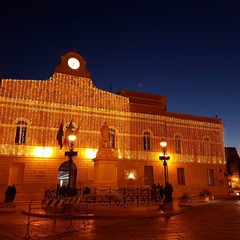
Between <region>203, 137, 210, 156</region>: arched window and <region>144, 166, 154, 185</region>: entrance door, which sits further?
<region>203, 137, 210, 156</region>: arched window

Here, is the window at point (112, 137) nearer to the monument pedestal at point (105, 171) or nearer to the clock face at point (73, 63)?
the clock face at point (73, 63)

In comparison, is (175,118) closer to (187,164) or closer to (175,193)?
(187,164)

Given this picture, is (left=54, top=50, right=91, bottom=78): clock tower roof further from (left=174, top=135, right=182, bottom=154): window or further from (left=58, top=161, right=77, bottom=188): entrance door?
(left=174, top=135, right=182, bottom=154): window

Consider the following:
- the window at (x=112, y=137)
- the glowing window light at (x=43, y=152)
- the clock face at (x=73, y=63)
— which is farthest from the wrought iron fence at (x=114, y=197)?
the clock face at (x=73, y=63)

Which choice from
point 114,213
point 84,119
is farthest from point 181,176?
point 114,213

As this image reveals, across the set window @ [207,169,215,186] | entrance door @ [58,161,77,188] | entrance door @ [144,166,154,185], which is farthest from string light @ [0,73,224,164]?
entrance door @ [58,161,77,188]

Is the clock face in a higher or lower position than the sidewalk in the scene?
higher

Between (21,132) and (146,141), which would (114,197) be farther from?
(146,141)

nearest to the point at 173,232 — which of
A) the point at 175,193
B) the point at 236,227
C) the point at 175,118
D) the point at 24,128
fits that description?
the point at 236,227

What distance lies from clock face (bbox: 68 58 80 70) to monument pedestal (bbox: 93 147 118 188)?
1317 cm

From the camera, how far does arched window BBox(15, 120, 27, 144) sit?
23581 mm

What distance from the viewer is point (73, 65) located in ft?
89.9

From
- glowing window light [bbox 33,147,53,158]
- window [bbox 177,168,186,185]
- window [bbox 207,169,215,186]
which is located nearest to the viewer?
glowing window light [bbox 33,147,53,158]

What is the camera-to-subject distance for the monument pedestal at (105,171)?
16.3 meters
